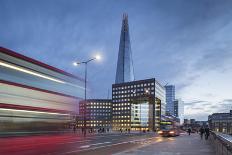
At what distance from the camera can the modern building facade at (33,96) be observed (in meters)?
16.2

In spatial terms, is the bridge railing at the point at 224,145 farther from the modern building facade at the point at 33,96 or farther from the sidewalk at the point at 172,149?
the modern building facade at the point at 33,96

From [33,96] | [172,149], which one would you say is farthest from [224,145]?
[172,149]

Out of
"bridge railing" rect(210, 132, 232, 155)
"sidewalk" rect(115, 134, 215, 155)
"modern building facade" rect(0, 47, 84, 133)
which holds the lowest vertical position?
"sidewalk" rect(115, 134, 215, 155)

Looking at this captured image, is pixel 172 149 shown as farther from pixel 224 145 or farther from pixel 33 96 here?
pixel 224 145

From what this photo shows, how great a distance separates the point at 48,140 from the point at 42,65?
14.7ft

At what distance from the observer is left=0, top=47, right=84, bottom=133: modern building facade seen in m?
16.2

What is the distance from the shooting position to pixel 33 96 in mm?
17750

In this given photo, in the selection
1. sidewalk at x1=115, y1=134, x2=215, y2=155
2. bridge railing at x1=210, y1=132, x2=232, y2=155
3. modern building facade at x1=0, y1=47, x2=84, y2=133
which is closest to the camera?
bridge railing at x1=210, y1=132, x2=232, y2=155

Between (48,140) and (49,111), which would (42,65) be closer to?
(49,111)

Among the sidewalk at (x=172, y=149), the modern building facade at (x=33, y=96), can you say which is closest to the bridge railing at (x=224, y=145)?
the sidewalk at (x=172, y=149)

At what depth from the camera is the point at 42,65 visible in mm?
19641

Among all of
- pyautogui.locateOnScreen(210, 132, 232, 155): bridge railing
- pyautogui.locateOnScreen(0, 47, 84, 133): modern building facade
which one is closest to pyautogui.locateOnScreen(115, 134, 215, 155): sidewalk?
pyautogui.locateOnScreen(210, 132, 232, 155): bridge railing

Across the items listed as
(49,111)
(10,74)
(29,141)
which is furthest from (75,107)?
(10,74)

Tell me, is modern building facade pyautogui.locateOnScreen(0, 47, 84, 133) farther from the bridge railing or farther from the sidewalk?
the bridge railing
